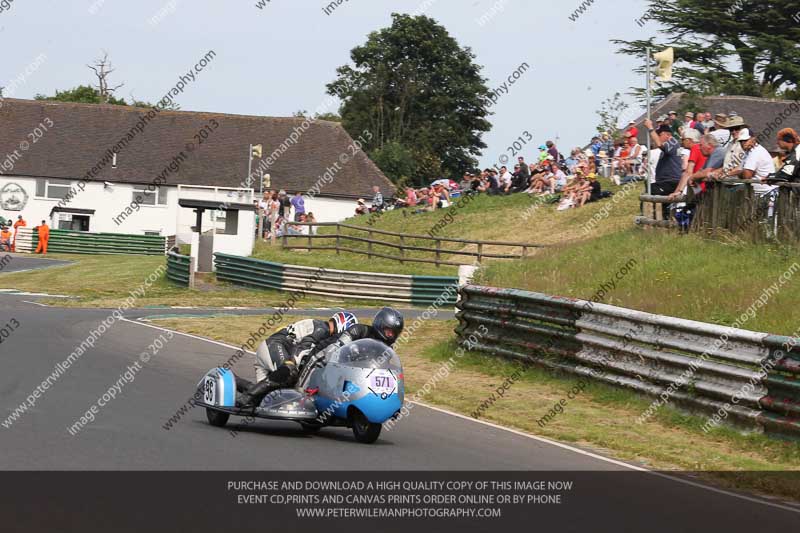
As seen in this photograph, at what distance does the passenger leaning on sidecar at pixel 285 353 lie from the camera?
470 inches

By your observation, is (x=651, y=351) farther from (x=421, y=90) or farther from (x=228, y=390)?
(x=421, y=90)

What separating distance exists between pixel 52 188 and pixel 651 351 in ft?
187

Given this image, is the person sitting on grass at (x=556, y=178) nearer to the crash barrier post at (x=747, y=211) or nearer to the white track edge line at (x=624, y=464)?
the crash barrier post at (x=747, y=211)

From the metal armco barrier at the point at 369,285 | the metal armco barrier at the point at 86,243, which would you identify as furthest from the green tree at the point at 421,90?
the metal armco barrier at the point at 369,285

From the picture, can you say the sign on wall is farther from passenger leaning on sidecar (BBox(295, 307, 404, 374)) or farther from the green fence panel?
passenger leaning on sidecar (BBox(295, 307, 404, 374))

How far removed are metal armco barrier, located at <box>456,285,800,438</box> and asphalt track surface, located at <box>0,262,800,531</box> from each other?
7.56ft

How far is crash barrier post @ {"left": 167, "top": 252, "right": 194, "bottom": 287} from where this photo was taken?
116 feet

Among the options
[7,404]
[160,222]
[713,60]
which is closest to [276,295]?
[7,404]

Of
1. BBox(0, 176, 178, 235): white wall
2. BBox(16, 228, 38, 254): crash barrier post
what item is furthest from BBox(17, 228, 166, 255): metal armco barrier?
BBox(0, 176, 178, 235): white wall

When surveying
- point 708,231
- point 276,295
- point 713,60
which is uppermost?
point 713,60

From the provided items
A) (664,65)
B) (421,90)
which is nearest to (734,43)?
(421,90)
